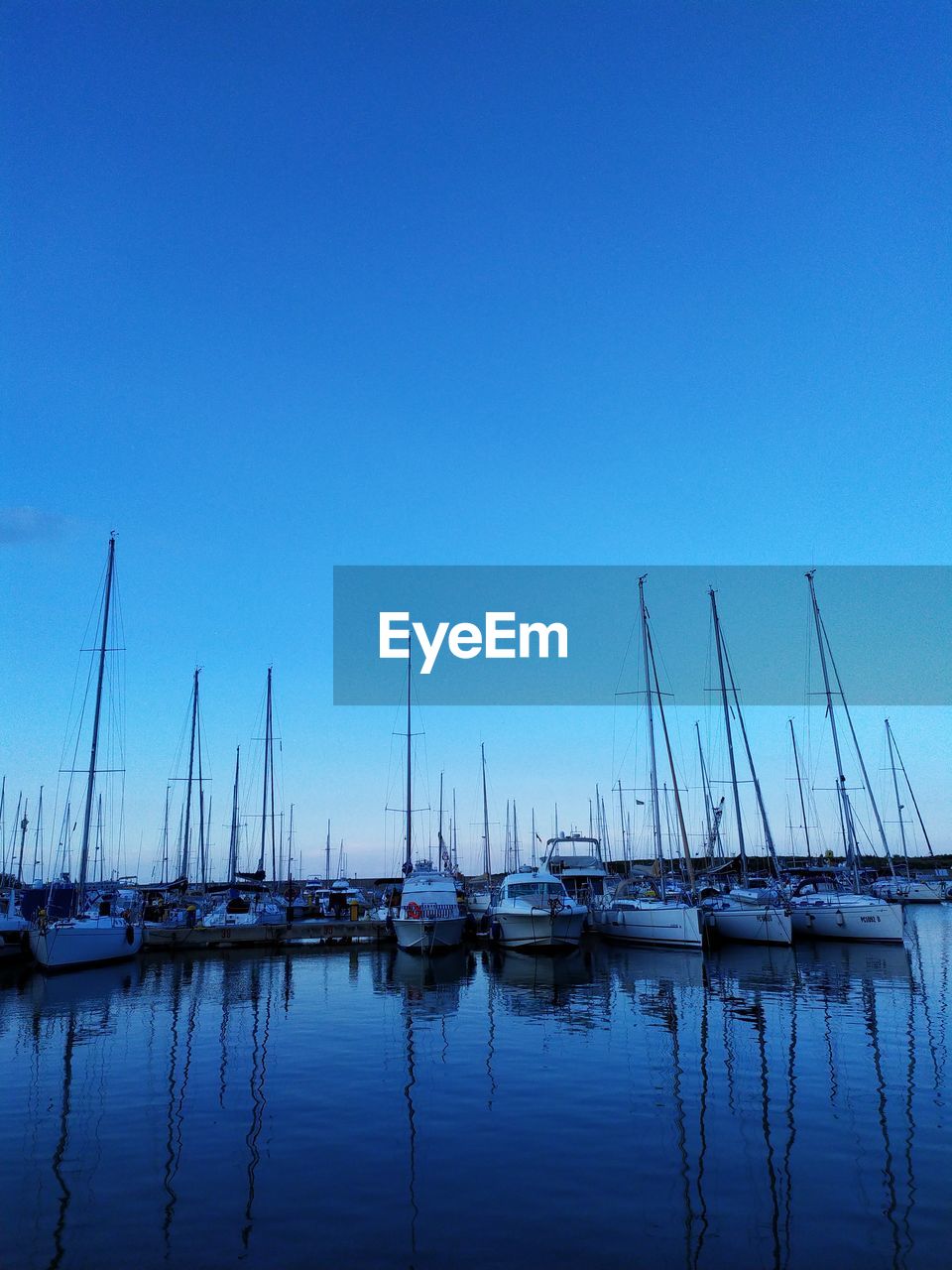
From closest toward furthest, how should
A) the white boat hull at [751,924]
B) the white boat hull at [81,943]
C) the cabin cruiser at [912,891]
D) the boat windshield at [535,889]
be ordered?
the white boat hull at [81,943] → the white boat hull at [751,924] → the boat windshield at [535,889] → the cabin cruiser at [912,891]

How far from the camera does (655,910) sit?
41.4 meters

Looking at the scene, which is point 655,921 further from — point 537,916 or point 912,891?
point 912,891

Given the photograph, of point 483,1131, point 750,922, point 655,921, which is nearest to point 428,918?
point 655,921

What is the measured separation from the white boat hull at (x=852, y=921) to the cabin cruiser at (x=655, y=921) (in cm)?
605

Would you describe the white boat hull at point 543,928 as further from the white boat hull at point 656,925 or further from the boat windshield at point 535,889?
the white boat hull at point 656,925

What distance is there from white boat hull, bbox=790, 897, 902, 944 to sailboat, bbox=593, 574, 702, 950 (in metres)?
6.27

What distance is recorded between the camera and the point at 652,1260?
29.6 feet

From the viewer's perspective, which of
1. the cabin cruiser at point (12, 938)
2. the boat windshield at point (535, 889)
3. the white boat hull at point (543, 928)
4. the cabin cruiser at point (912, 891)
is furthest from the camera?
the cabin cruiser at point (912, 891)

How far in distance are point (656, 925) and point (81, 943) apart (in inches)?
1028

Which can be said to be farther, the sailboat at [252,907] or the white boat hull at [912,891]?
the white boat hull at [912,891]

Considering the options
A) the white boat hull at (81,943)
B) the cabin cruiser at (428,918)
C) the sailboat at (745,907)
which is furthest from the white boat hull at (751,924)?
the white boat hull at (81,943)

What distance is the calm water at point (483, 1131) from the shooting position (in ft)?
31.6

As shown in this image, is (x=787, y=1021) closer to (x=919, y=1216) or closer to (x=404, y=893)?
(x=919, y=1216)

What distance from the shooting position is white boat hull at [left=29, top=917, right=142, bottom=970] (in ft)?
115
